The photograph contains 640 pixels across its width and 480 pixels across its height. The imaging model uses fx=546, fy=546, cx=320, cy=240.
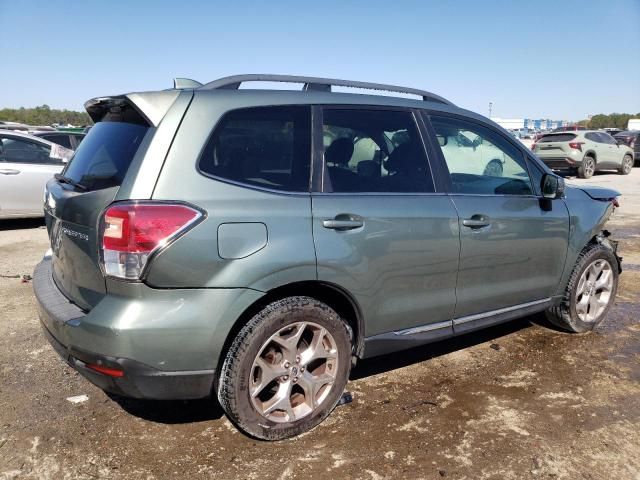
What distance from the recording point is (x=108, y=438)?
284cm

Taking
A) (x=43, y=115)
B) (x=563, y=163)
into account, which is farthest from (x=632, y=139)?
(x=43, y=115)

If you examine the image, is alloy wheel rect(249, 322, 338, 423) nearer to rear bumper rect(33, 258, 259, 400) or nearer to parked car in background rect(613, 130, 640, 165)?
rear bumper rect(33, 258, 259, 400)

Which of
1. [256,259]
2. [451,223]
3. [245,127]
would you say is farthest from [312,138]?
[451,223]

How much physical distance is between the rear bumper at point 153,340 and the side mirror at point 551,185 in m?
2.38

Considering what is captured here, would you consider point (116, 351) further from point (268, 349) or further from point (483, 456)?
point (483, 456)

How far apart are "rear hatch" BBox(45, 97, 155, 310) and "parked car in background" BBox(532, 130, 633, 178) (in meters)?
16.9

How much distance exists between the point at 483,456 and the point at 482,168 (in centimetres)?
196

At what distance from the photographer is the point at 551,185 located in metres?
3.81

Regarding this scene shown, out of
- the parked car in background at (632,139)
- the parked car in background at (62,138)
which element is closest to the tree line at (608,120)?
the parked car in background at (632,139)

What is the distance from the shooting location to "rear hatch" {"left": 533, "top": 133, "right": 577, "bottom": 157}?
59.2ft

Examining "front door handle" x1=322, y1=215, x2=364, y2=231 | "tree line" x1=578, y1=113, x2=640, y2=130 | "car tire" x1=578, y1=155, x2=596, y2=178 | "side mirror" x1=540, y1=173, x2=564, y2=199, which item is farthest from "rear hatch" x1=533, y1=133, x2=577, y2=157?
"tree line" x1=578, y1=113, x2=640, y2=130

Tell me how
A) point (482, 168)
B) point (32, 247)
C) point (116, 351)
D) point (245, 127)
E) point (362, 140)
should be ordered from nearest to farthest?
point (116, 351) < point (245, 127) < point (362, 140) < point (482, 168) < point (32, 247)

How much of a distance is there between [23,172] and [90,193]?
21.9 ft

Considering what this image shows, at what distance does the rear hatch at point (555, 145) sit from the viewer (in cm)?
1803
